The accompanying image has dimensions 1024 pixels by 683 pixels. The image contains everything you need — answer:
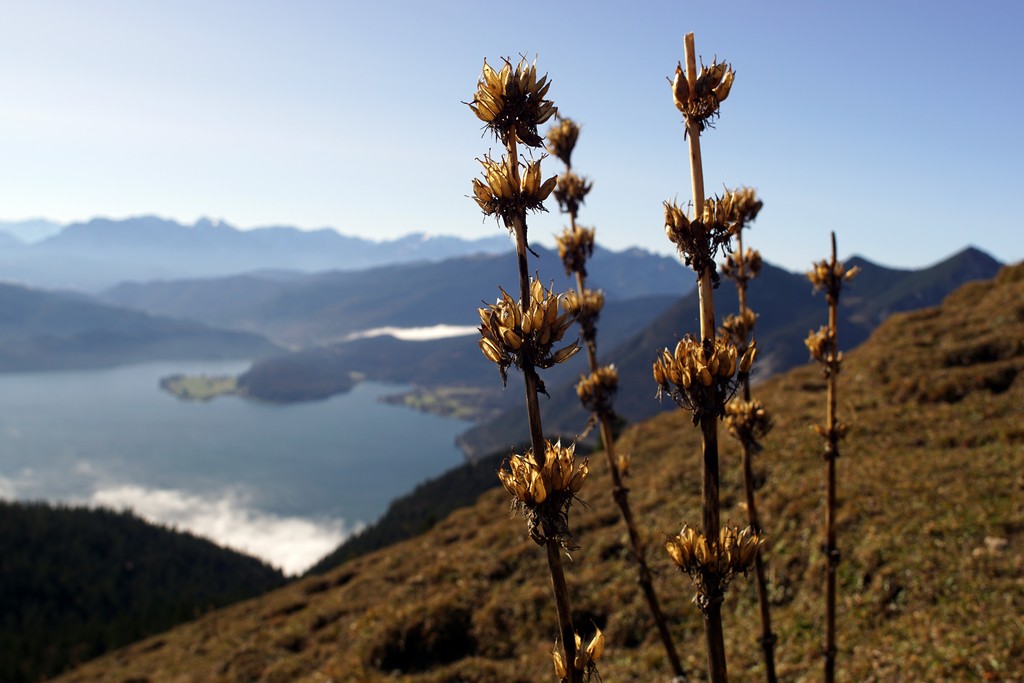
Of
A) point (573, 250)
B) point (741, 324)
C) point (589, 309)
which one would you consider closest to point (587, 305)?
point (589, 309)

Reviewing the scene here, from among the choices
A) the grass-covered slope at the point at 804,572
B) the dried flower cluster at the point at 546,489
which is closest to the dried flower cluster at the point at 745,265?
the dried flower cluster at the point at 546,489

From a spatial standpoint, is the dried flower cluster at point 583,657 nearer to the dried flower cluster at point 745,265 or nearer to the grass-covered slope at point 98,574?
the dried flower cluster at point 745,265

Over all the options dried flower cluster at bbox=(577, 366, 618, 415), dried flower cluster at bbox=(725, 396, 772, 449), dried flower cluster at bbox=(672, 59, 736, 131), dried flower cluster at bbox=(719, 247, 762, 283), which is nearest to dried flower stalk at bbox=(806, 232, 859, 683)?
dried flower cluster at bbox=(719, 247, 762, 283)

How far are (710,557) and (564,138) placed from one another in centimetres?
539

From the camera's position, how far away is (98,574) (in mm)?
119250

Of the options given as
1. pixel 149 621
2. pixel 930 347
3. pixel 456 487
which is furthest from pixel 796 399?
pixel 456 487

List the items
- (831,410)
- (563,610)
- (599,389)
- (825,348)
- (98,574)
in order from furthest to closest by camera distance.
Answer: (98,574), (599,389), (831,410), (825,348), (563,610)

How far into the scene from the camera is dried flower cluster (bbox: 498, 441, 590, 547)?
9.64ft

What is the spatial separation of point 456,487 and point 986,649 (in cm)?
12130

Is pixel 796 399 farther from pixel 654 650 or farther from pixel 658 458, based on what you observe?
pixel 654 650

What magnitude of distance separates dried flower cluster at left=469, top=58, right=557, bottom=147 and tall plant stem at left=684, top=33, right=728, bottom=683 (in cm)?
89

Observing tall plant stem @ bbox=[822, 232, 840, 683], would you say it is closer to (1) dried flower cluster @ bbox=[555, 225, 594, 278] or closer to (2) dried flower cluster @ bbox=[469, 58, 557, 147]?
Result: (1) dried flower cluster @ bbox=[555, 225, 594, 278]

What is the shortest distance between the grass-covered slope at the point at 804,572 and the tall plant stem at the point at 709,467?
8179 mm

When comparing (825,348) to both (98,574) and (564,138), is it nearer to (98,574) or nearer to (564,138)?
(564,138)
